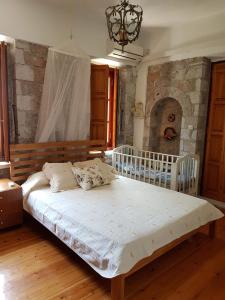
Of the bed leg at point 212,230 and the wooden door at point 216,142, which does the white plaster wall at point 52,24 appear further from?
the bed leg at point 212,230

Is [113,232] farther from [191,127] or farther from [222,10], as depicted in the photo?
[222,10]

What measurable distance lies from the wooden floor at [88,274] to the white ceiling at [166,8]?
10.4ft

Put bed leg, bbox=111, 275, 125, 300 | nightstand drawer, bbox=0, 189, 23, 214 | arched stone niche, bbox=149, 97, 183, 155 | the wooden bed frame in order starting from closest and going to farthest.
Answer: bed leg, bbox=111, 275, 125, 300
nightstand drawer, bbox=0, 189, 23, 214
the wooden bed frame
arched stone niche, bbox=149, 97, 183, 155

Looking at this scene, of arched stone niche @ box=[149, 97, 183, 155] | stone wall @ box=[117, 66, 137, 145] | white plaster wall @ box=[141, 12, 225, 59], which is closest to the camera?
white plaster wall @ box=[141, 12, 225, 59]

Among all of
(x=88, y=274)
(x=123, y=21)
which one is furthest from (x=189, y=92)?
(x=88, y=274)

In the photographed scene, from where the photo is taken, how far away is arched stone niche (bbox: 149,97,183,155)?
4559 millimetres

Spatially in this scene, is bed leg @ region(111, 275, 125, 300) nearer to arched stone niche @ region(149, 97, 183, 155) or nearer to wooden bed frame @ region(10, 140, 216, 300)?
wooden bed frame @ region(10, 140, 216, 300)

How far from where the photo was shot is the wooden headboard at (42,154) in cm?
323

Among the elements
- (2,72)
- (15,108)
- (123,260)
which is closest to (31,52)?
(2,72)

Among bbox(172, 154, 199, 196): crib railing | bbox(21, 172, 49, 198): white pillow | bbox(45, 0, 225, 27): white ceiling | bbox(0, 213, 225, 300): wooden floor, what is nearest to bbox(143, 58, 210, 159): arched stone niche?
bbox(172, 154, 199, 196): crib railing

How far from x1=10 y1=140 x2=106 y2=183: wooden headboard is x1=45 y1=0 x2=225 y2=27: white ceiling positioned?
199 centimetres

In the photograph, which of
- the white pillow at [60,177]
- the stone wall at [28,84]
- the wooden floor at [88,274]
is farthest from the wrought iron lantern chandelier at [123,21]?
the wooden floor at [88,274]

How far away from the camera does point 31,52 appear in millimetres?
3307

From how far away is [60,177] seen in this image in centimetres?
307
